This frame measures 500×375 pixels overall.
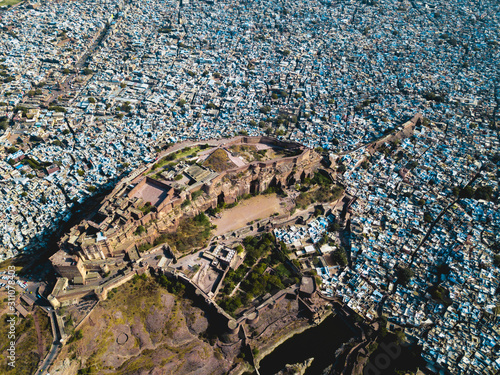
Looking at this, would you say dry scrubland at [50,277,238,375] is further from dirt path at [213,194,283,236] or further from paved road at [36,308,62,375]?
dirt path at [213,194,283,236]

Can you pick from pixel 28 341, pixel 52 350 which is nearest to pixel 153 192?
pixel 52 350

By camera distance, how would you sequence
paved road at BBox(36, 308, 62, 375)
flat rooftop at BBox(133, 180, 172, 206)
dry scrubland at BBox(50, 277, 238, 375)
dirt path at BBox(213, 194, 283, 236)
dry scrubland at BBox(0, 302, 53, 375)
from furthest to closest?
dirt path at BBox(213, 194, 283, 236) < flat rooftop at BBox(133, 180, 172, 206) < dry scrubland at BBox(50, 277, 238, 375) < dry scrubland at BBox(0, 302, 53, 375) < paved road at BBox(36, 308, 62, 375)

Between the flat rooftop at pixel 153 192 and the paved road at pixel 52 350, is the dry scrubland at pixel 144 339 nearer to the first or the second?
the paved road at pixel 52 350

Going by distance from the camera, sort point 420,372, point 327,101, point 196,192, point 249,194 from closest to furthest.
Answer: point 420,372 → point 196,192 → point 249,194 → point 327,101

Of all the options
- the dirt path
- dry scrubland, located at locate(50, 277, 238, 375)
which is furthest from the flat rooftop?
dry scrubland, located at locate(50, 277, 238, 375)

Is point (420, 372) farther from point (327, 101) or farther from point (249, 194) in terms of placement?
point (327, 101)

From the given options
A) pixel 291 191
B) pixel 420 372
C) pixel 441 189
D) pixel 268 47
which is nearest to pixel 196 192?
pixel 291 191

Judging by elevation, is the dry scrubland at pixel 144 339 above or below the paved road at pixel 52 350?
below

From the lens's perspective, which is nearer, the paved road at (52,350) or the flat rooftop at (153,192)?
the paved road at (52,350)

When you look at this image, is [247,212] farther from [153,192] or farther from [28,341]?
[28,341]

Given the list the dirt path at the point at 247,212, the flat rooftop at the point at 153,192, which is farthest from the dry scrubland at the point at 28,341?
the dirt path at the point at 247,212

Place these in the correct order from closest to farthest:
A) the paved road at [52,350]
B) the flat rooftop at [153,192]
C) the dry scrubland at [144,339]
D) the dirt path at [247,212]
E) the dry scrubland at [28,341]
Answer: the paved road at [52,350] → the dry scrubland at [28,341] → the dry scrubland at [144,339] → the flat rooftop at [153,192] → the dirt path at [247,212]
